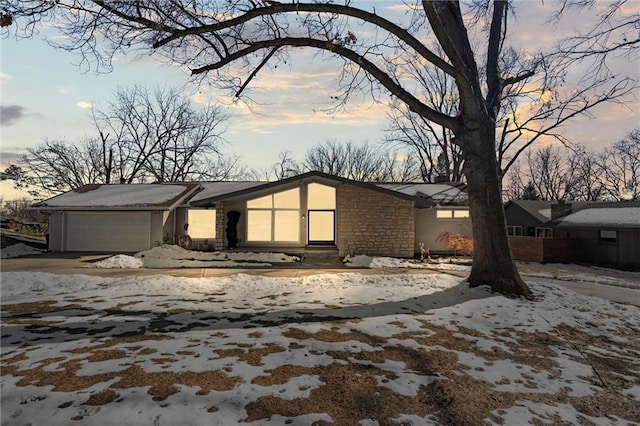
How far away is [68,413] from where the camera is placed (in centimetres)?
314

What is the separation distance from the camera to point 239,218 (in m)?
18.0

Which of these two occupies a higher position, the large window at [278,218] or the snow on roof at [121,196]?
the snow on roof at [121,196]

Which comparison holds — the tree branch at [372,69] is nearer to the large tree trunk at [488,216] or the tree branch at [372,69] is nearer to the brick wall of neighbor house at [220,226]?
the large tree trunk at [488,216]

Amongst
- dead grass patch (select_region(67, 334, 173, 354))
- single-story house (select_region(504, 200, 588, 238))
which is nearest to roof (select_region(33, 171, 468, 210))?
single-story house (select_region(504, 200, 588, 238))

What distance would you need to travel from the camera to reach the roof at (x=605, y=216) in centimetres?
1820

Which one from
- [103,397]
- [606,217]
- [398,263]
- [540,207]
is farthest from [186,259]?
[540,207]

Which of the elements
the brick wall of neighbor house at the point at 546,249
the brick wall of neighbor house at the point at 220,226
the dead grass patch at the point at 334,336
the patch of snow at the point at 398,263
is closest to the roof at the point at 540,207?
the brick wall of neighbor house at the point at 546,249

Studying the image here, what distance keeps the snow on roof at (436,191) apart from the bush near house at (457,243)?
1.87 meters

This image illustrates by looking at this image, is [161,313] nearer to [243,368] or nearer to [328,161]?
[243,368]

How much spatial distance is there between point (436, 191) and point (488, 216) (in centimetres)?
1227

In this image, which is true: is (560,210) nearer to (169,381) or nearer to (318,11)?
(318,11)

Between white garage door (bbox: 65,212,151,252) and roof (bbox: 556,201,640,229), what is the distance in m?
22.3

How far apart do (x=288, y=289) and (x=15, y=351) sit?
17.0ft

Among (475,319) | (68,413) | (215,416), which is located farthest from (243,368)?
(475,319)
